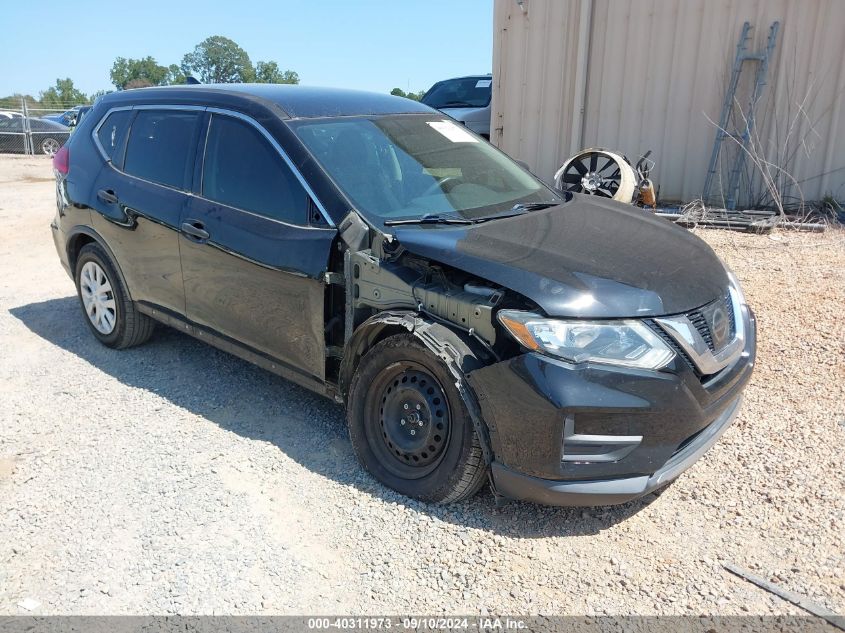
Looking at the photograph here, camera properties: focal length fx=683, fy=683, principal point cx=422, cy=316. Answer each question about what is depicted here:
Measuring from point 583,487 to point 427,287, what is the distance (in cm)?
109

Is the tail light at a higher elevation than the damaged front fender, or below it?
higher

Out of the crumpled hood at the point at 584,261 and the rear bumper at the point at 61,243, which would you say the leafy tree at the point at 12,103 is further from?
the crumpled hood at the point at 584,261

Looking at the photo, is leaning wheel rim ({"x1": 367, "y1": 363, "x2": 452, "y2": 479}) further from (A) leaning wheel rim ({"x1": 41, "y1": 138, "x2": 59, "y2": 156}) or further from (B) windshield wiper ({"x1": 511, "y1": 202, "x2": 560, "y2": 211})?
(A) leaning wheel rim ({"x1": 41, "y1": 138, "x2": 59, "y2": 156})

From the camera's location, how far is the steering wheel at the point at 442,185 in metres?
3.72

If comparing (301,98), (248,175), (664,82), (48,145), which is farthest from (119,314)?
(48,145)

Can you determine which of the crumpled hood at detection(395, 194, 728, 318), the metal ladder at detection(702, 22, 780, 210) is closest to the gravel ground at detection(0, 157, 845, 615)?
the crumpled hood at detection(395, 194, 728, 318)

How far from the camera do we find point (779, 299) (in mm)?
5551

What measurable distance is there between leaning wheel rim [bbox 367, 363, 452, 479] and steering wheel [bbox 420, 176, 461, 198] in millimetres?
1068

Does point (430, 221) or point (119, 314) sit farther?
point (119, 314)

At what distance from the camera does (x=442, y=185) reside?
3.81 meters

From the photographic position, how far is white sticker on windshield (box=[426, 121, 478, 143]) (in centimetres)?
434

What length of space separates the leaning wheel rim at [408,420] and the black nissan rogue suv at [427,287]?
11 millimetres

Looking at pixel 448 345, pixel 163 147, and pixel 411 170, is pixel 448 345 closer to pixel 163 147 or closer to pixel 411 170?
pixel 411 170

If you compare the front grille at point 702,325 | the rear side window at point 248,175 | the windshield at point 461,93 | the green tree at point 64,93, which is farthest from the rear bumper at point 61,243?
the green tree at point 64,93
